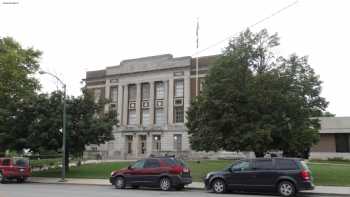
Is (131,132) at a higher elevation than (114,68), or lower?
lower

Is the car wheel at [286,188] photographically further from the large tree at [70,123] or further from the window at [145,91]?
the window at [145,91]

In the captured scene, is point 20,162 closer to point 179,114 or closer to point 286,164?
point 286,164

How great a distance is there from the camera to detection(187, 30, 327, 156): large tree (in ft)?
82.0

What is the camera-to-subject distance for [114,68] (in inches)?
3059

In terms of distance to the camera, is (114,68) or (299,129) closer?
(299,129)

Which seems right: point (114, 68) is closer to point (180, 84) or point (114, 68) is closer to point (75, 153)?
point (180, 84)

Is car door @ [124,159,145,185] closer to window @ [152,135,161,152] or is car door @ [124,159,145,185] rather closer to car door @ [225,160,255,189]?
car door @ [225,160,255,189]

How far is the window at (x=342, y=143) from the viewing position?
56.4m

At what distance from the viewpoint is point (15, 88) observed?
3944cm

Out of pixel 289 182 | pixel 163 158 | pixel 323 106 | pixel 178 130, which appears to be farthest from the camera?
pixel 178 130

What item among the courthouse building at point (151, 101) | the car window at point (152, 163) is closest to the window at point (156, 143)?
the courthouse building at point (151, 101)

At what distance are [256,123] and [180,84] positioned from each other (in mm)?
45984

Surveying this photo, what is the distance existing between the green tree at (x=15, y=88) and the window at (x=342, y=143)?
3679 cm

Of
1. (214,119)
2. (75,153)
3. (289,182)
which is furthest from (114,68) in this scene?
(289,182)
